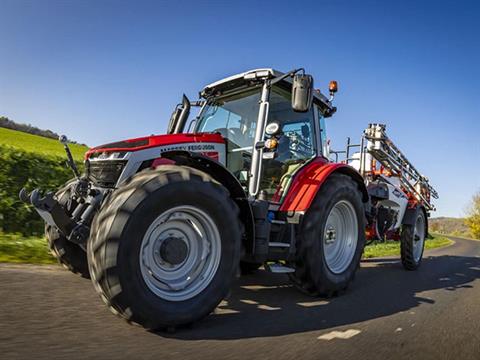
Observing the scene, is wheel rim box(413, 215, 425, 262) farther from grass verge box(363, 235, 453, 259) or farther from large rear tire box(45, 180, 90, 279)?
large rear tire box(45, 180, 90, 279)

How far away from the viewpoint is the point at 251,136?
397cm

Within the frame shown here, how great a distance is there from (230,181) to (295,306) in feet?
4.32

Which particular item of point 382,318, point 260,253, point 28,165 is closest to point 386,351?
point 382,318

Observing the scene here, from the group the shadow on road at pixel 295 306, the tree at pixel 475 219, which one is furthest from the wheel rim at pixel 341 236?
the tree at pixel 475 219

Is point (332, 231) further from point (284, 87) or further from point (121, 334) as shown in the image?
point (121, 334)

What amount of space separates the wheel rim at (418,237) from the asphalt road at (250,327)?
2910 millimetres

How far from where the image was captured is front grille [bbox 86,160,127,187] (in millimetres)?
3070

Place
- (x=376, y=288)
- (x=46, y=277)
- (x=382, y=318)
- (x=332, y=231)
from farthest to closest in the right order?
(x=376, y=288), (x=332, y=231), (x=46, y=277), (x=382, y=318)

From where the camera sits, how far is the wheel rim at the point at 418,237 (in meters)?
6.87

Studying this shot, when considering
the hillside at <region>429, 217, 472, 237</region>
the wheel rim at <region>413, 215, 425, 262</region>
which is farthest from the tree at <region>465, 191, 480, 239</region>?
the wheel rim at <region>413, 215, 425, 262</region>

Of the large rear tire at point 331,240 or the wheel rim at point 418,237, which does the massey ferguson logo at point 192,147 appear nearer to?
the large rear tire at point 331,240

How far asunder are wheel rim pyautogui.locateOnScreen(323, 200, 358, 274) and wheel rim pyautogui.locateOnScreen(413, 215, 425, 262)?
302cm

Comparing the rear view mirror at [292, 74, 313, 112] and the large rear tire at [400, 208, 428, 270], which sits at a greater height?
the rear view mirror at [292, 74, 313, 112]

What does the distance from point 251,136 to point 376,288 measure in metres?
2.46
